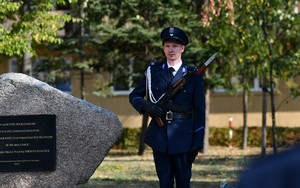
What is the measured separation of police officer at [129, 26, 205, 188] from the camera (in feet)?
22.2

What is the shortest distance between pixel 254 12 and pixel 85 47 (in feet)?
31.4

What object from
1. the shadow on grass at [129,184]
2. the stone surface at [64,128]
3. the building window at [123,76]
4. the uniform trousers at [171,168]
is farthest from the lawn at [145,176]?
the building window at [123,76]

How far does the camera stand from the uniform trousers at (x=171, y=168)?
269 inches

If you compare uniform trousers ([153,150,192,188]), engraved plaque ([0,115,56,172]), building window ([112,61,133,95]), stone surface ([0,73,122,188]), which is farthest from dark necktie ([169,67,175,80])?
building window ([112,61,133,95])

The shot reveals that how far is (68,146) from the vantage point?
829 centimetres

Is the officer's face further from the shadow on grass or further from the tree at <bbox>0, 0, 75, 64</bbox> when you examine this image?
the tree at <bbox>0, 0, 75, 64</bbox>

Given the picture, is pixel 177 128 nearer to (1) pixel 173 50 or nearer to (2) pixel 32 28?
(1) pixel 173 50

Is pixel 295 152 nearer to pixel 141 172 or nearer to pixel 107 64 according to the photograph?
pixel 141 172

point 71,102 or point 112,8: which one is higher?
point 112,8

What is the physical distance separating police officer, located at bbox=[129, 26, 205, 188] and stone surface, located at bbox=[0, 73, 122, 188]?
1427 mm

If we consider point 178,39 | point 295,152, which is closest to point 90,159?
point 178,39

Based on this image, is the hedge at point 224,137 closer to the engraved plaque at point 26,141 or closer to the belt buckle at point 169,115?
the engraved plaque at point 26,141

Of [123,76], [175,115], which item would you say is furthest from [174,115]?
[123,76]

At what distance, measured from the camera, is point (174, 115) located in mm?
6797
